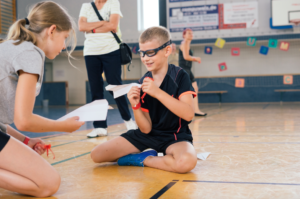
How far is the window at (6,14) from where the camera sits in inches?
301

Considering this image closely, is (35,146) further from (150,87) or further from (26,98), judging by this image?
(150,87)

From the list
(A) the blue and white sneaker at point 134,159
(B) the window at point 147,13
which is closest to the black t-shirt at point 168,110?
(A) the blue and white sneaker at point 134,159

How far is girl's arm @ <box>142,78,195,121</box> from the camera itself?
1339 millimetres

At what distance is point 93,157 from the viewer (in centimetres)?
151

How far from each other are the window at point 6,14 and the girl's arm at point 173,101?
7.36m

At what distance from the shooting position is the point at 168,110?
149 cm

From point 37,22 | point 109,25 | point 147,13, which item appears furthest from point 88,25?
point 147,13

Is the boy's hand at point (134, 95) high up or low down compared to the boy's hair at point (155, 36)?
down

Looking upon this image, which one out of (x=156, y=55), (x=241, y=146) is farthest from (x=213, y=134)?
(x=156, y=55)

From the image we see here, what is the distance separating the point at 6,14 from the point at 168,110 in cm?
767

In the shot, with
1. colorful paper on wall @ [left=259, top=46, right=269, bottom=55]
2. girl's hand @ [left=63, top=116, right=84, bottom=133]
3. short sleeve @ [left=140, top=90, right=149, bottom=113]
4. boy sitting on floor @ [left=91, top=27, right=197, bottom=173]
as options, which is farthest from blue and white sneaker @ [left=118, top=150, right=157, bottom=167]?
colorful paper on wall @ [left=259, top=46, right=269, bottom=55]

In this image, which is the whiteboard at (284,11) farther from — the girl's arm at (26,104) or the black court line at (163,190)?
the girl's arm at (26,104)

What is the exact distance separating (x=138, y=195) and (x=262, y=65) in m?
8.87

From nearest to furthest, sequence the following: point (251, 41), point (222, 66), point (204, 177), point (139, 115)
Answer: point (204, 177) → point (139, 115) → point (251, 41) → point (222, 66)
